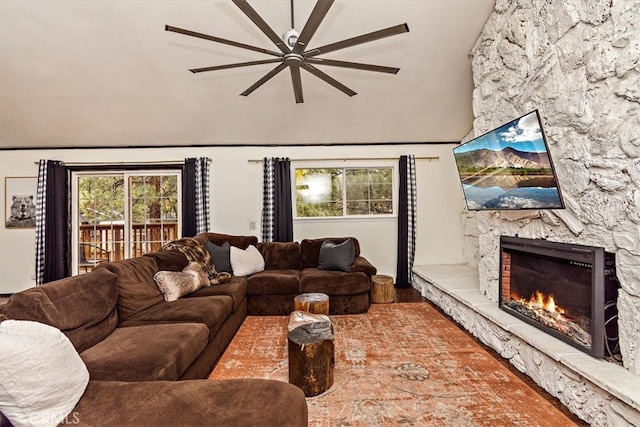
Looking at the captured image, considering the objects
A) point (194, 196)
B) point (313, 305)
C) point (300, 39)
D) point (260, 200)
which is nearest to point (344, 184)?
point (260, 200)

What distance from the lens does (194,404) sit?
1.40 metres

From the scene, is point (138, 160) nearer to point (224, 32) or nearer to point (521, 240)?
point (224, 32)

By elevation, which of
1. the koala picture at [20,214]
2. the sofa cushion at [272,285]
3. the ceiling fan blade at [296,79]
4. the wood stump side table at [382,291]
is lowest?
the wood stump side table at [382,291]

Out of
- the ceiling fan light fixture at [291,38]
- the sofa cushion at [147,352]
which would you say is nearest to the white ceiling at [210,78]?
the ceiling fan light fixture at [291,38]

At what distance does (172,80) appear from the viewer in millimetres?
3854

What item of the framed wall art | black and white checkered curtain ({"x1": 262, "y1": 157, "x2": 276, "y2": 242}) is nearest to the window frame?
black and white checkered curtain ({"x1": 262, "y1": 157, "x2": 276, "y2": 242})

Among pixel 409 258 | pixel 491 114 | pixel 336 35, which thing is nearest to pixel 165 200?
pixel 336 35

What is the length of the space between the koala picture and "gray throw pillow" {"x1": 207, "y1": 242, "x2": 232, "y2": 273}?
3.23 m

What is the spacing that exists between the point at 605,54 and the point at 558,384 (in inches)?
80.9

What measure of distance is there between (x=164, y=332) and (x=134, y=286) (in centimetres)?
69

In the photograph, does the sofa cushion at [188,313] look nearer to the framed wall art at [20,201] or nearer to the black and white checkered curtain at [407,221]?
the black and white checkered curtain at [407,221]

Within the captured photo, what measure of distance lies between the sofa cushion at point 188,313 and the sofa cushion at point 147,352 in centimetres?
14

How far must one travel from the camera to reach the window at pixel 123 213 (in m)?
5.30

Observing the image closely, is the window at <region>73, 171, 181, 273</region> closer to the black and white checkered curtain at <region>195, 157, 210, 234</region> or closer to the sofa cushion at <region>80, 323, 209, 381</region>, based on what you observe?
the black and white checkered curtain at <region>195, 157, 210, 234</region>
